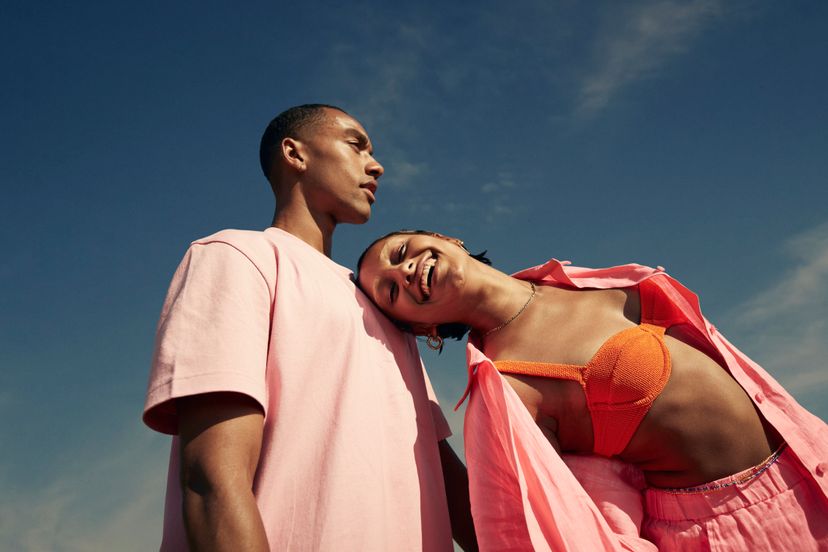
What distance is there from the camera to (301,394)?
267cm

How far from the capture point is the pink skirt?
2.93 m

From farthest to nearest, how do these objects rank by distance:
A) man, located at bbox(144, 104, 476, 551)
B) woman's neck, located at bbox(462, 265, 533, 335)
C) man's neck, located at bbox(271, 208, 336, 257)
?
1. man's neck, located at bbox(271, 208, 336, 257)
2. woman's neck, located at bbox(462, 265, 533, 335)
3. man, located at bbox(144, 104, 476, 551)

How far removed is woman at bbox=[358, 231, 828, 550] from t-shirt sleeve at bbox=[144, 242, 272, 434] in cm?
107

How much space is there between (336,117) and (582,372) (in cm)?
222

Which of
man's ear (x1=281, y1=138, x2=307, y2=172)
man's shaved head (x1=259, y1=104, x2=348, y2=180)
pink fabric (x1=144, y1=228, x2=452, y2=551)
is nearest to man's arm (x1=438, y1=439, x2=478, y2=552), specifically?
pink fabric (x1=144, y1=228, x2=452, y2=551)

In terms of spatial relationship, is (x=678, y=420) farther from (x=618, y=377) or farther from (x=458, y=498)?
(x=458, y=498)

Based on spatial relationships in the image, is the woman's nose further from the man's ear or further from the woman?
the man's ear

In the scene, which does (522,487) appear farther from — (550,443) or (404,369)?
(404,369)

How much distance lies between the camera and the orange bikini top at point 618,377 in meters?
3.13

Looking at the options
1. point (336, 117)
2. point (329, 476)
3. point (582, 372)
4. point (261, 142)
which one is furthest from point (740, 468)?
point (261, 142)

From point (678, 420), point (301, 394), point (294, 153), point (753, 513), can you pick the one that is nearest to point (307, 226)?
point (294, 153)

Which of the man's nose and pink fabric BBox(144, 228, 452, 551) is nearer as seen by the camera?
pink fabric BBox(144, 228, 452, 551)

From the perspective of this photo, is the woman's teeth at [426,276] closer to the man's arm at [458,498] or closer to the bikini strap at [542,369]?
the bikini strap at [542,369]

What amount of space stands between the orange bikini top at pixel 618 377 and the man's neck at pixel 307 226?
4.23 feet
